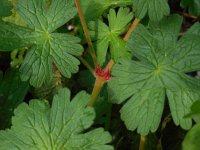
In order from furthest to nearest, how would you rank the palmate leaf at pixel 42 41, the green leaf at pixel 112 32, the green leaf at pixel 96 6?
the green leaf at pixel 96 6
the green leaf at pixel 112 32
the palmate leaf at pixel 42 41

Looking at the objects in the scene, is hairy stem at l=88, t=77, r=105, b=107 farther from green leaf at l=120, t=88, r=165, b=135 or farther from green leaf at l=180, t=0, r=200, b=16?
green leaf at l=180, t=0, r=200, b=16

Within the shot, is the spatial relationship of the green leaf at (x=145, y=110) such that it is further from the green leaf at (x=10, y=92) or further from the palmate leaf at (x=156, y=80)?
the green leaf at (x=10, y=92)

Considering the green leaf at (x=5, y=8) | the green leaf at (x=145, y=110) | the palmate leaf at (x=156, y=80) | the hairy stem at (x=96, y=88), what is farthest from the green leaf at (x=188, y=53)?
the green leaf at (x=5, y=8)

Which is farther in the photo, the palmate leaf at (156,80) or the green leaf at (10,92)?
the green leaf at (10,92)

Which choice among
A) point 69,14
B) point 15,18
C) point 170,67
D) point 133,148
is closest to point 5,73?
point 15,18

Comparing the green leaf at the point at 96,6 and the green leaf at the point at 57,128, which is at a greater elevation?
the green leaf at the point at 96,6

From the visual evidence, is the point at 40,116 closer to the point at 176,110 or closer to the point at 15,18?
the point at 176,110

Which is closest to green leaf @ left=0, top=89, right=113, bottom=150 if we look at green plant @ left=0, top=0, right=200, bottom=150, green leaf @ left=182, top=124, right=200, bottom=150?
green plant @ left=0, top=0, right=200, bottom=150

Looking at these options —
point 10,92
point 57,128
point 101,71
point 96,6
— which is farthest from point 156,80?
point 10,92
